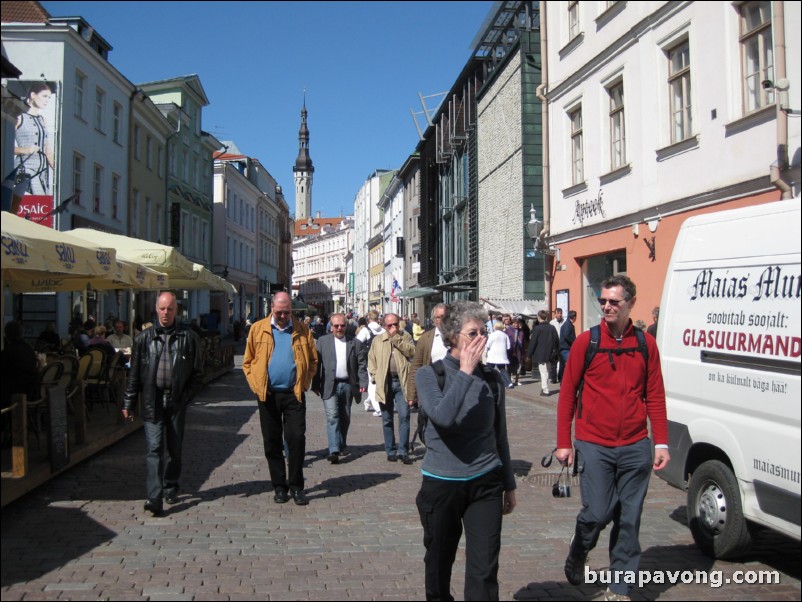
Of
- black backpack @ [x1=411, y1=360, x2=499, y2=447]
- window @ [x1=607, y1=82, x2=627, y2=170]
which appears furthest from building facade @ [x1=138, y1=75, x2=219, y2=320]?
black backpack @ [x1=411, y1=360, x2=499, y2=447]

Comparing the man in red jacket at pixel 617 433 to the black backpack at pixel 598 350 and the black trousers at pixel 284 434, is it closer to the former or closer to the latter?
the black backpack at pixel 598 350

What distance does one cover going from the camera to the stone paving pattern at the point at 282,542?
471 cm

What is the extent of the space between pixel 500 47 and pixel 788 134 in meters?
17.7

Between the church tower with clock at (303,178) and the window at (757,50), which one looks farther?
the church tower with clock at (303,178)

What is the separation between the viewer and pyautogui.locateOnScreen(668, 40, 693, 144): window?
1176cm

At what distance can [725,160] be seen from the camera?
1152 centimetres

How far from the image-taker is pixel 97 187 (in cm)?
2722

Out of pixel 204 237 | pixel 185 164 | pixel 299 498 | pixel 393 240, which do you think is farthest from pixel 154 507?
pixel 393 240

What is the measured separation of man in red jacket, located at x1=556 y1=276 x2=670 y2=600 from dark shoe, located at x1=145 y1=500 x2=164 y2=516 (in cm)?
356

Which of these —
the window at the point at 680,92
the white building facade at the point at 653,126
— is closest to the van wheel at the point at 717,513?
the white building facade at the point at 653,126

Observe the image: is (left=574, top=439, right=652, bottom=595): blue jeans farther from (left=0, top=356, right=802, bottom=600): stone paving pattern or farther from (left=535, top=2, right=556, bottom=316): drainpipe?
(left=535, top=2, right=556, bottom=316): drainpipe

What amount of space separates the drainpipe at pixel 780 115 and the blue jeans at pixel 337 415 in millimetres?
6376

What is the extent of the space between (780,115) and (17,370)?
951 cm

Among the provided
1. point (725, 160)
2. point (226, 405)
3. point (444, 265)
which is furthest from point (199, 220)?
point (725, 160)
